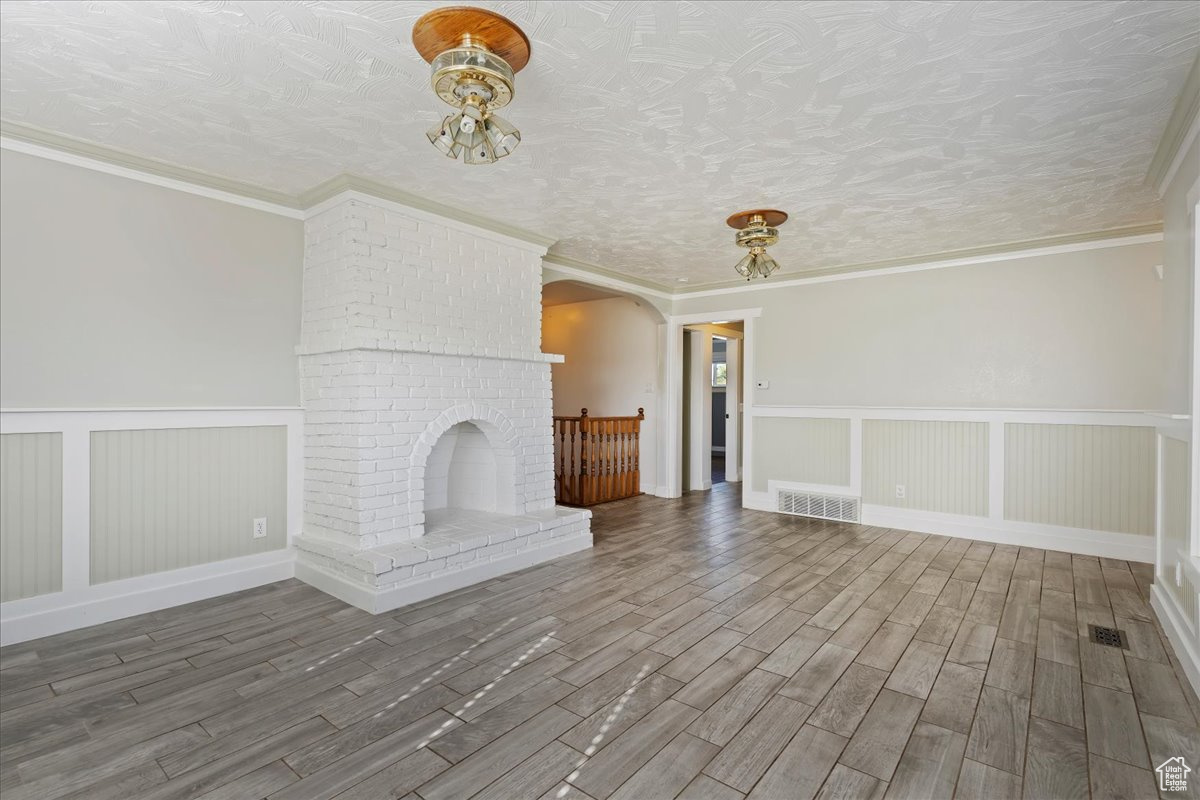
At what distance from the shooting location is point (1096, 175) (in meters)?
3.14

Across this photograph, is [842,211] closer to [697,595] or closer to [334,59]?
[697,595]

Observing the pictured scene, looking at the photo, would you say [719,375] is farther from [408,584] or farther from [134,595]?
[134,595]

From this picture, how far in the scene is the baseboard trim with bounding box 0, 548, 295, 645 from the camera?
2.73m

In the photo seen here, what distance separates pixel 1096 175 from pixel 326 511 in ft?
16.4

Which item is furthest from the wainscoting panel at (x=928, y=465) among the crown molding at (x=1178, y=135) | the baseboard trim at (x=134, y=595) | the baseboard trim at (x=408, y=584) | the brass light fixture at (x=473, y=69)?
the baseboard trim at (x=134, y=595)

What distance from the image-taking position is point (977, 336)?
477cm

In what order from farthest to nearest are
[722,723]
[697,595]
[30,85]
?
[697,595]
[30,85]
[722,723]

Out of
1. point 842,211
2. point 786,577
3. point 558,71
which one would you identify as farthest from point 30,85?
point 786,577

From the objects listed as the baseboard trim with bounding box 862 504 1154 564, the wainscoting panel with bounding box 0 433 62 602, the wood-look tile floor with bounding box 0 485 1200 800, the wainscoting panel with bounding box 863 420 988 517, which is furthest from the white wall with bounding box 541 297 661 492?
the wainscoting panel with bounding box 0 433 62 602

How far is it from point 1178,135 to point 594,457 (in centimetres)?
500

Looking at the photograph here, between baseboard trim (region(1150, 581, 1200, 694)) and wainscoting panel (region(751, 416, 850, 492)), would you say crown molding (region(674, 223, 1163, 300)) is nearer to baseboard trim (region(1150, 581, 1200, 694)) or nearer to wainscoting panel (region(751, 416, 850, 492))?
wainscoting panel (region(751, 416, 850, 492))

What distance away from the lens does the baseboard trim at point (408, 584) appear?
3117mm

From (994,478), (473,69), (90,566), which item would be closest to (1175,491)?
(994,478)

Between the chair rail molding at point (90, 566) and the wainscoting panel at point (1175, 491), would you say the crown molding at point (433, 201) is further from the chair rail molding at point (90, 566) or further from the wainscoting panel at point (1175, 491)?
the wainscoting panel at point (1175, 491)
